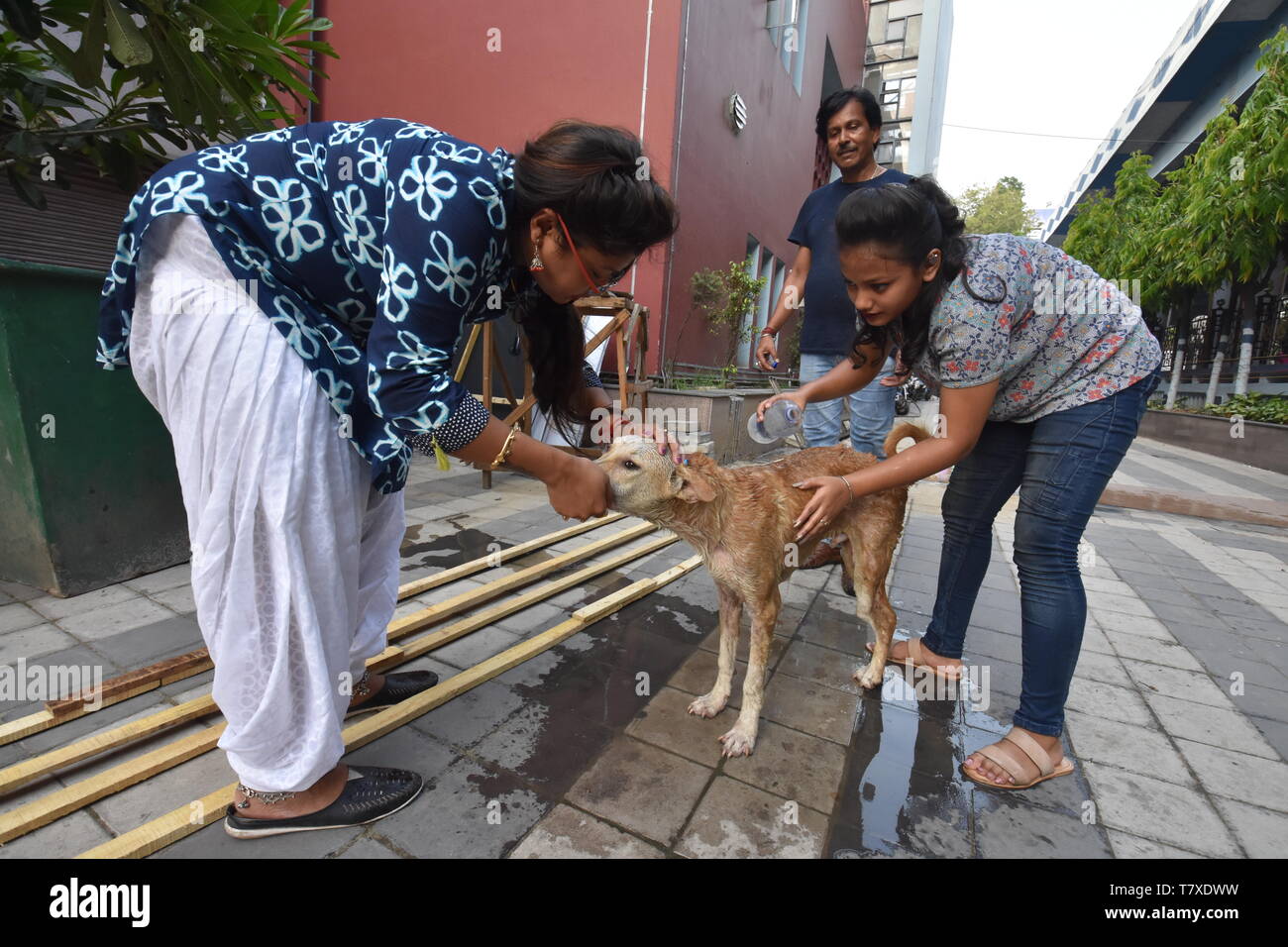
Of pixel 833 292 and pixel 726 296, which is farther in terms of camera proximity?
pixel 726 296

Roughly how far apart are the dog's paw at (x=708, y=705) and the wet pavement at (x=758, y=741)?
42mm

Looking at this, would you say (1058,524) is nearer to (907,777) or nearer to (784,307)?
(907,777)

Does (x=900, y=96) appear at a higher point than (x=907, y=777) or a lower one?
higher

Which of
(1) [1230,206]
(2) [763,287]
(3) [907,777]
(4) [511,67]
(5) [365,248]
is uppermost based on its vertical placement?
(4) [511,67]

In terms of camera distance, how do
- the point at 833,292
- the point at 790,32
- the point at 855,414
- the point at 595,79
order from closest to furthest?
1. the point at 833,292
2. the point at 855,414
3. the point at 595,79
4. the point at 790,32

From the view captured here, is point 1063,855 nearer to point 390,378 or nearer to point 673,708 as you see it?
point 673,708

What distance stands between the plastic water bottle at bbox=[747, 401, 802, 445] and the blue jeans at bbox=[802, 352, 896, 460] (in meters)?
1.03

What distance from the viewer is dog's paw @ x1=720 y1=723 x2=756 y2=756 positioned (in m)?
2.56

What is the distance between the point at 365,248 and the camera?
1759 mm

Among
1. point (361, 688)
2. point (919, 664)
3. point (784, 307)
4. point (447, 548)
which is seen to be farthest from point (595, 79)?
point (361, 688)

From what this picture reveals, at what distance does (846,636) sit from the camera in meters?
3.82

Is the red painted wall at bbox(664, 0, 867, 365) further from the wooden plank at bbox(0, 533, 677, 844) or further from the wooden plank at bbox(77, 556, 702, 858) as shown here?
the wooden plank at bbox(0, 533, 677, 844)

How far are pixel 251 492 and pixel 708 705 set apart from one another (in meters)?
2.11
